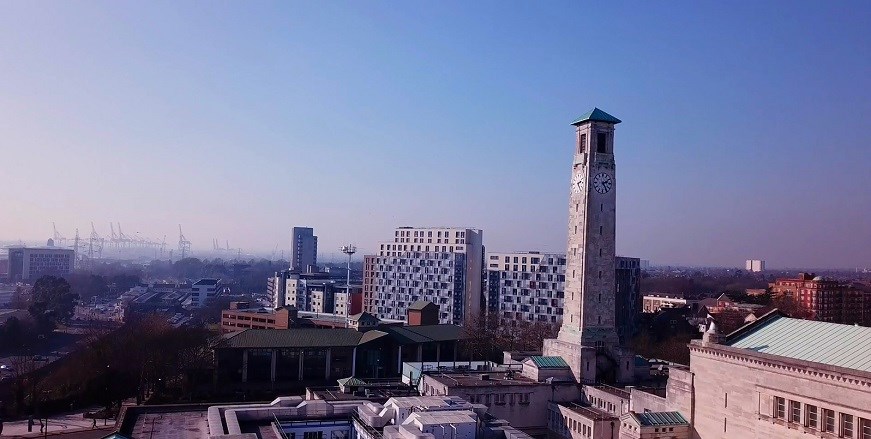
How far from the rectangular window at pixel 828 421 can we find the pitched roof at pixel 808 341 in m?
1.79

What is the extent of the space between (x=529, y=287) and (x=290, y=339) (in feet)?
120

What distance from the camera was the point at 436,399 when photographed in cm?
3209

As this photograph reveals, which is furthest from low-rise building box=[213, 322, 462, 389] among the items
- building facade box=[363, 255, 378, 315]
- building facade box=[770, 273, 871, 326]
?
building facade box=[770, 273, 871, 326]

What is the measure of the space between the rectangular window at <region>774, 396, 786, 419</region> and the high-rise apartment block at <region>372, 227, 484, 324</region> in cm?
6616

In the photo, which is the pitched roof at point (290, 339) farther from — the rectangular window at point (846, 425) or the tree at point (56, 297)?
the tree at point (56, 297)

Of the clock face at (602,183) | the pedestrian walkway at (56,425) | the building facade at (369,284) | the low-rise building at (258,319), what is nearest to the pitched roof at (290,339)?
the pedestrian walkway at (56,425)

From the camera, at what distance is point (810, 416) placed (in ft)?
86.4

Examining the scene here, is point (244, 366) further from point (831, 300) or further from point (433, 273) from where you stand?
point (831, 300)

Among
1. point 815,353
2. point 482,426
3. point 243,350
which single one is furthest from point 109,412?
point 815,353

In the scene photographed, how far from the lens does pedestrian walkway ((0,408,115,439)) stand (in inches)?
1804

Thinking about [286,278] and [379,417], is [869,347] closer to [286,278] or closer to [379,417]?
[379,417]

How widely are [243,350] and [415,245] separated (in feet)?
150

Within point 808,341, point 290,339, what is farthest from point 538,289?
point 808,341

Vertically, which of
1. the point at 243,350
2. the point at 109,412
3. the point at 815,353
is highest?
the point at 815,353
